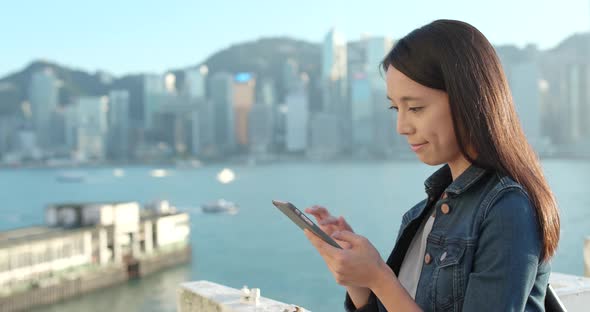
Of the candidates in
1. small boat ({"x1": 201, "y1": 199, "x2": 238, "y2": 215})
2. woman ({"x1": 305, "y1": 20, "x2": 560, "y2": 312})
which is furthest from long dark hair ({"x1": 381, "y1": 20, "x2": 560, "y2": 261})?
small boat ({"x1": 201, "y1": 199, "x2": 238, "y2": 215})

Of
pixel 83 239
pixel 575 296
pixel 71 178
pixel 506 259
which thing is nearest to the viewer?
pixel 506 259

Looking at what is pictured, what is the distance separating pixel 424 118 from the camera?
1.27 metres

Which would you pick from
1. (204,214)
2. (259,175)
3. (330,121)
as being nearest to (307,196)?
(204,214)

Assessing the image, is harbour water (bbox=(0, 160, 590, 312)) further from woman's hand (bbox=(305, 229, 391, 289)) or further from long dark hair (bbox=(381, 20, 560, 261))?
woman's hand (bbox=(305, 229, 391, 289))

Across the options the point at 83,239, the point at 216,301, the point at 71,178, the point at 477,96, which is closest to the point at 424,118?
the point at 477,96

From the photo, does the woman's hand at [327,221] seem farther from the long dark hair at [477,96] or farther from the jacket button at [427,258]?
the long dark hair at [477,96]

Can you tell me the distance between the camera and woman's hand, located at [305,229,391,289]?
3.89 ft

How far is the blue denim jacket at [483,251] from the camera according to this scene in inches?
42.9

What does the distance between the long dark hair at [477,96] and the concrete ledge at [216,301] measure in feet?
5.55

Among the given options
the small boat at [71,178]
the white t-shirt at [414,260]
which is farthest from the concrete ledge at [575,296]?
the small boat at [71,178]

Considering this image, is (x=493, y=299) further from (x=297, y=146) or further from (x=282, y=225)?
(x=297, y=146)

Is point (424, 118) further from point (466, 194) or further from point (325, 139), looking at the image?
point (325, 139)

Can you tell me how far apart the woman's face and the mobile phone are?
10.7 inches

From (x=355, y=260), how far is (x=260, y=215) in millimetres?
54843
